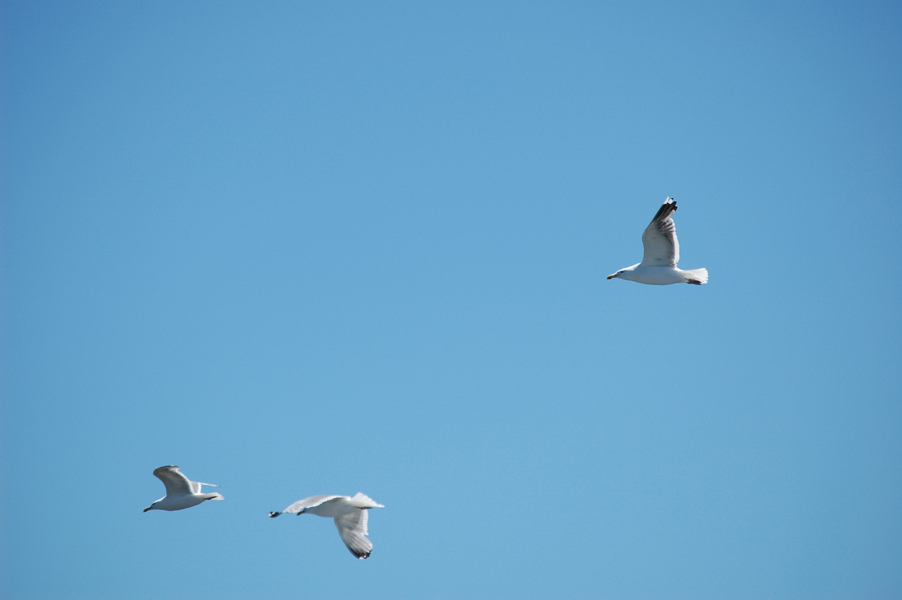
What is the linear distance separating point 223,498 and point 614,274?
8720 millimetres

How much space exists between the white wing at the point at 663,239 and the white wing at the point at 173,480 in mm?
9959

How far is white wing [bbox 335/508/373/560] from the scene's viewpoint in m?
15.5

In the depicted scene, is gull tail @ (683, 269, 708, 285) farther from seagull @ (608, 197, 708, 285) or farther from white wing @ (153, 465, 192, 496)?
white wing @ (153, 465, 192, 496)

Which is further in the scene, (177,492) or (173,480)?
(177,492)

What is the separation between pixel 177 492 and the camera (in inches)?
701

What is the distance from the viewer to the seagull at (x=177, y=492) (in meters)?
17.2

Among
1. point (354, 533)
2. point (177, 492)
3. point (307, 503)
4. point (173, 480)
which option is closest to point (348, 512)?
point (354, 533)

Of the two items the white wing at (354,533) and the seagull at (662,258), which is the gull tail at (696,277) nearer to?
the seagull at (662,258)

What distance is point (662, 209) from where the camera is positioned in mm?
14898

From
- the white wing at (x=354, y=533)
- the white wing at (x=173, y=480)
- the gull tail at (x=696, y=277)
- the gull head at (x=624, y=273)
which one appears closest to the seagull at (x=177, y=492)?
the white wing at (x=173, y=480)

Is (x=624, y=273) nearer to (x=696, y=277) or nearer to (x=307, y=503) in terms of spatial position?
(x=696, y=277)

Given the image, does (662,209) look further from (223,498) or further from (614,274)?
(223,498)

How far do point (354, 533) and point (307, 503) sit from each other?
1.29 metres

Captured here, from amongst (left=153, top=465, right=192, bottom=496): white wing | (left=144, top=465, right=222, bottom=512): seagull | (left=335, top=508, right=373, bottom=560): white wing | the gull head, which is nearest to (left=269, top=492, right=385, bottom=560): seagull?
(left=335, top=508, right=373, bottom=560): white wing
